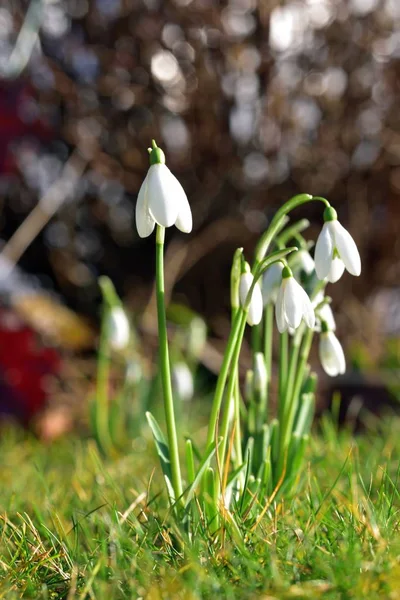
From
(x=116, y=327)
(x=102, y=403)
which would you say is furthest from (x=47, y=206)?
(x=116, y=327)

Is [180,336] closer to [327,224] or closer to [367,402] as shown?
[367,402]

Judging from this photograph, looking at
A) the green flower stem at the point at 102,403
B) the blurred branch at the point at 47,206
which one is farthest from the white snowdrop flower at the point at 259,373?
the blurred branch at the point at 47,206

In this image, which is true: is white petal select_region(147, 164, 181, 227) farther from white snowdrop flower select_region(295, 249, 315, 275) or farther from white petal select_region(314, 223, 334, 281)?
white snowdrop flower select_region(295, 249, 315, 275)

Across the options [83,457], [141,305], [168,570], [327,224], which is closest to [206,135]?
[141,305]

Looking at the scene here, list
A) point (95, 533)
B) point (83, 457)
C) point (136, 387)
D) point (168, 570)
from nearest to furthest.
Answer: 1. point (168, 570)
2. point (95, 533)
3. point (83, 457)
4. point (136, 387)

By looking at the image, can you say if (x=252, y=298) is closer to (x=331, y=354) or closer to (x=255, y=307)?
(x=255, y=307)

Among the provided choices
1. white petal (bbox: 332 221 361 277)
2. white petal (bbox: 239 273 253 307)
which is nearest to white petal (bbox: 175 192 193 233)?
white petal (bbox: 239 273 253 307)
